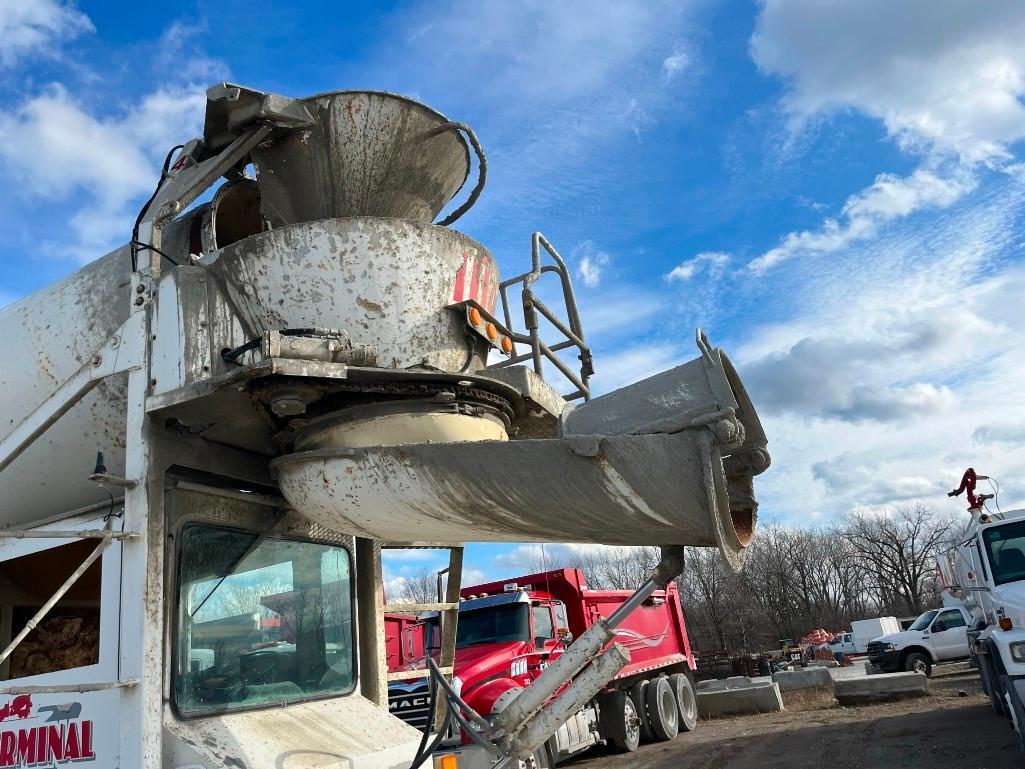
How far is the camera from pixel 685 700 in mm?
14156

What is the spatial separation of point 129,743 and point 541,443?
1971 mm

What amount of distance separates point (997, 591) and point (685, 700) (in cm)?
777

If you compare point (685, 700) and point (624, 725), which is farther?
point (685, 700)

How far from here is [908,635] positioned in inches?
714

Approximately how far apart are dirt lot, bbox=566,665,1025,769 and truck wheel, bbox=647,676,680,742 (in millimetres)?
225

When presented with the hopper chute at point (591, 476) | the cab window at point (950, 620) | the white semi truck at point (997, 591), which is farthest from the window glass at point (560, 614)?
the cab window at point (950, 620)

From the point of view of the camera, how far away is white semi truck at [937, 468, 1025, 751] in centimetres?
662

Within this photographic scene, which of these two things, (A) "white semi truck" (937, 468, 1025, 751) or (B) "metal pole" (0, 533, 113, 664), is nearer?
(B) "metal pole" (0, 533, 113, 664)

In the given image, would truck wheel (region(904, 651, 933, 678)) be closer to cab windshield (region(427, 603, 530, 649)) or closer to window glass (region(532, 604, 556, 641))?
window glass (region(532, 604, 556, 641))

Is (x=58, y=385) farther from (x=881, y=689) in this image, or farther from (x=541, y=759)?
(x=881, y=689)

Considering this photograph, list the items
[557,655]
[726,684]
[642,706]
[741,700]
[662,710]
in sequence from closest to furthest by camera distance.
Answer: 1. [557,655]
2. [642,706]
3. [662,710]
4. [741,700]
5. [726,684]

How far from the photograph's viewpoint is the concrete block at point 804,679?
17.0 metres

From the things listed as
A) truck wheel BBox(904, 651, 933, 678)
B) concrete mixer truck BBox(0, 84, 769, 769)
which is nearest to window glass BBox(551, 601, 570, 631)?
concrete mixer truck BBox(0, 84, 769, 769)

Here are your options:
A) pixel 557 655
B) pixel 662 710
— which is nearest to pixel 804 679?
pixel 662 710
